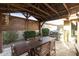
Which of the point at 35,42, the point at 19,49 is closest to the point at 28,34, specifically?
the point at 35,42

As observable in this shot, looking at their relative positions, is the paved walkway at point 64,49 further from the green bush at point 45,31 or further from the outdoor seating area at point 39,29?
the green bush at point 45,31

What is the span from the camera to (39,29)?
A: 6.53 feet

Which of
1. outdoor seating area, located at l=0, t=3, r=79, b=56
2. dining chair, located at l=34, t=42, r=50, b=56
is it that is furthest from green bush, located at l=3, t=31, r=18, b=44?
dining chair, located at l=34, t=42, r=50, b=56

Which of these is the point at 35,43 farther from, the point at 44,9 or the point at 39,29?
the point at 44,9

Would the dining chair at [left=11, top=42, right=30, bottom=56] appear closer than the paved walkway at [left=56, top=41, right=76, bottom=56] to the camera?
Yes

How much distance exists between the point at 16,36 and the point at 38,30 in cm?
39

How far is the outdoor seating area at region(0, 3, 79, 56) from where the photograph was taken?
6.08 ft

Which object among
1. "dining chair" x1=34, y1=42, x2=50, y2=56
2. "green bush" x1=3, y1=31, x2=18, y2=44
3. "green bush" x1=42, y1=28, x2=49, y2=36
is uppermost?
"green bush" x1=42, y1=28, x2=49, y2=36

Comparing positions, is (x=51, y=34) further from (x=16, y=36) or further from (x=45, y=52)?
(x=16, y=36)

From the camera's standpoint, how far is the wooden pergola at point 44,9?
6.20ft

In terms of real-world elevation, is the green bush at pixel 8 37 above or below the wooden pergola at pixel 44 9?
below

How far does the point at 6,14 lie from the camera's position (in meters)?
1.83

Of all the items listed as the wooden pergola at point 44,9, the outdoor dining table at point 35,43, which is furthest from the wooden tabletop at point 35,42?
the wooden pergola at point 44,9

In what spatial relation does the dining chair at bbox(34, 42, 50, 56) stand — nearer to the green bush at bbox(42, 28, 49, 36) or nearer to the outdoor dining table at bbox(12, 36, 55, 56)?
the outdoor dining table at bbox(12, 36, 55, 56)
